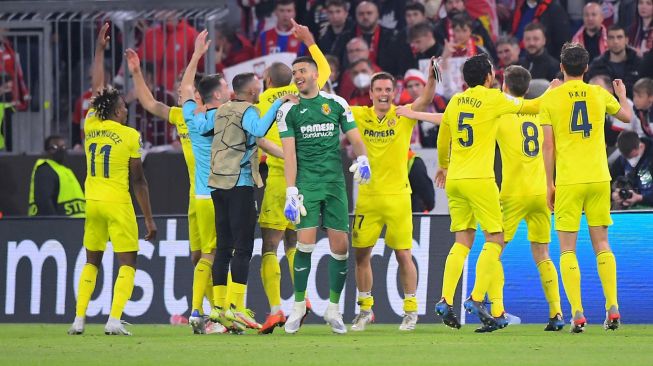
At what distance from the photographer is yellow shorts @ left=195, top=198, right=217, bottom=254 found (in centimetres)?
1335

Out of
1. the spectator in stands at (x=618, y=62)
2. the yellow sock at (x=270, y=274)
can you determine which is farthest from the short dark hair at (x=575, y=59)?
the spectator in stands at (x=618, y=62)

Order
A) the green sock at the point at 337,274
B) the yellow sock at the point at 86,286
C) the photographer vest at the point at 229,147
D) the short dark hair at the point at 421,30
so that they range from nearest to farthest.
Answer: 1. the green sock at the point at 337,274
2. the photographer vest at the point at 229,147
3. the yellow sock at the point at 86,286
4. the short dark hair at the point at 421,30

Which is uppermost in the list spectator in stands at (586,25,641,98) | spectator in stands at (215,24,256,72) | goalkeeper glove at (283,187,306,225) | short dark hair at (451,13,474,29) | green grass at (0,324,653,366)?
short dark hair at (451,13,474,29)

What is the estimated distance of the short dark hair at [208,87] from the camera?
516 inches

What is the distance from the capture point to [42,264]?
1619 centimetres


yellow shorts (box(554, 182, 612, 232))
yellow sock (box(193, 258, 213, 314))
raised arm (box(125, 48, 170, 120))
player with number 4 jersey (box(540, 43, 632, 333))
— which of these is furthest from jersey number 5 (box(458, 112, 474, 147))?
raised arm (box(125, 48, 170, 120))

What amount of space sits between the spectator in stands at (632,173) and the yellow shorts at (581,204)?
3.79m

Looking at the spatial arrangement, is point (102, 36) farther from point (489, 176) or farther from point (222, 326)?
point (489, 176)

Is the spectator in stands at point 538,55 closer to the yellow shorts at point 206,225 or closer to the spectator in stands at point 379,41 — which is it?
the spectator in stands at point 379,41

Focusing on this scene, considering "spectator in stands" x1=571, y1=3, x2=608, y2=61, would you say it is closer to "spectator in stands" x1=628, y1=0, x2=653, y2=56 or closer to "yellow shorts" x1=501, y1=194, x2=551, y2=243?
"spectator in stands" x1=628, y1=0, x2=653, y2=56

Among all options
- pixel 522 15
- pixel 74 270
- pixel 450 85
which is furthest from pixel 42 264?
pixel 522 15

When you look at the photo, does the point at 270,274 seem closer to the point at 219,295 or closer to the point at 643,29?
the point at 219,295

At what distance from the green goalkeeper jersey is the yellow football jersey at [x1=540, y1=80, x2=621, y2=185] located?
180 cm

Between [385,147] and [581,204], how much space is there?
1.94m
